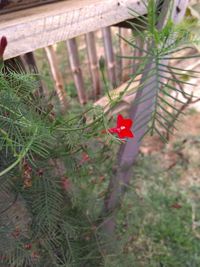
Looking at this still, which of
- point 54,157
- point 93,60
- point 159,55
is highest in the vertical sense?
point 159,55

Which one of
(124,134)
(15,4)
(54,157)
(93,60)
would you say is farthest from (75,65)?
(124,134)

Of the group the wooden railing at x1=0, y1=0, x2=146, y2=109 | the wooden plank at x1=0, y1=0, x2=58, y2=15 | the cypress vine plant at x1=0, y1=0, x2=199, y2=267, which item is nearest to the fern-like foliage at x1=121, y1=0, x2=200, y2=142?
the cypress vine plant at x1=0, y1=0, x2=199, y2=267

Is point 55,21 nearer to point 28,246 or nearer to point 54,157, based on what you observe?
point 54,157

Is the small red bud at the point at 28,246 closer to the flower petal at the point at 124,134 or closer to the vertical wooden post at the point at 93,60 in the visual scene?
the flower petal at the point at 124,134

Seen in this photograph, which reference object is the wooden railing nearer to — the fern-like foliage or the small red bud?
the fern-like foliage

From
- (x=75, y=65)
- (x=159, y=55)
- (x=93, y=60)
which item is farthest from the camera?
(x=93, y=60)

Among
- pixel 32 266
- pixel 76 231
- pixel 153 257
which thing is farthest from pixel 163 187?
Result: pixel 32 266

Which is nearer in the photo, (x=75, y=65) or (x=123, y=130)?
(x=123, y=130)
